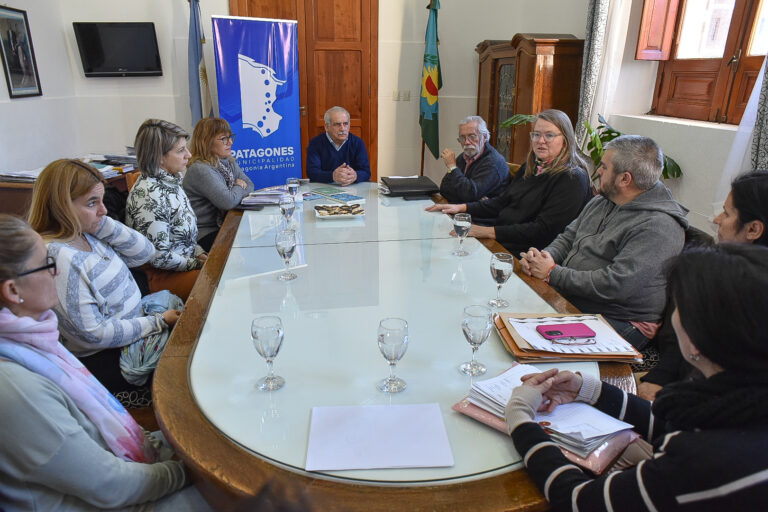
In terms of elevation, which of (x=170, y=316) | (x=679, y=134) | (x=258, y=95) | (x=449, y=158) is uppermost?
(x=258, y=95)

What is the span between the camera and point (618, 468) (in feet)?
3.16

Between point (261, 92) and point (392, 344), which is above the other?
point (261, 92)

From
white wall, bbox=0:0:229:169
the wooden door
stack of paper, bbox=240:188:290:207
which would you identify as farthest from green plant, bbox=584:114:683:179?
white wall, bbox=0:0:229:169

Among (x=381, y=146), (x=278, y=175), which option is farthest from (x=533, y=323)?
(x=381, y=146)

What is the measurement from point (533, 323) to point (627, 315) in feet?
2.02

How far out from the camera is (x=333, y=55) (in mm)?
4895

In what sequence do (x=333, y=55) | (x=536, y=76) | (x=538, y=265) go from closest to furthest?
(x=538, y=265)
(x=536, y=76)
(x=333, y=55)

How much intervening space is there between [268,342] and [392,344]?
26cm

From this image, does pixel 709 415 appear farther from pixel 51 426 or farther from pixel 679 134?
pixel 679 134

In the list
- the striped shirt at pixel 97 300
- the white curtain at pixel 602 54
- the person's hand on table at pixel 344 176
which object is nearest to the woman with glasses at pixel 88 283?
the striped shirt at pixel 97 300

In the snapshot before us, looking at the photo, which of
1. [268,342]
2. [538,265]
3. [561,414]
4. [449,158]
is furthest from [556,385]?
[449,158]

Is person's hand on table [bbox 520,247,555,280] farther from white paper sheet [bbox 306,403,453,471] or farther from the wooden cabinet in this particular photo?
the wooden cabinet

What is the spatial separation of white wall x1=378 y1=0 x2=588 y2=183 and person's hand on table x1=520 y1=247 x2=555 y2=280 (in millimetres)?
3658

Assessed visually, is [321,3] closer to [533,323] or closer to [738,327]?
[533,323]
